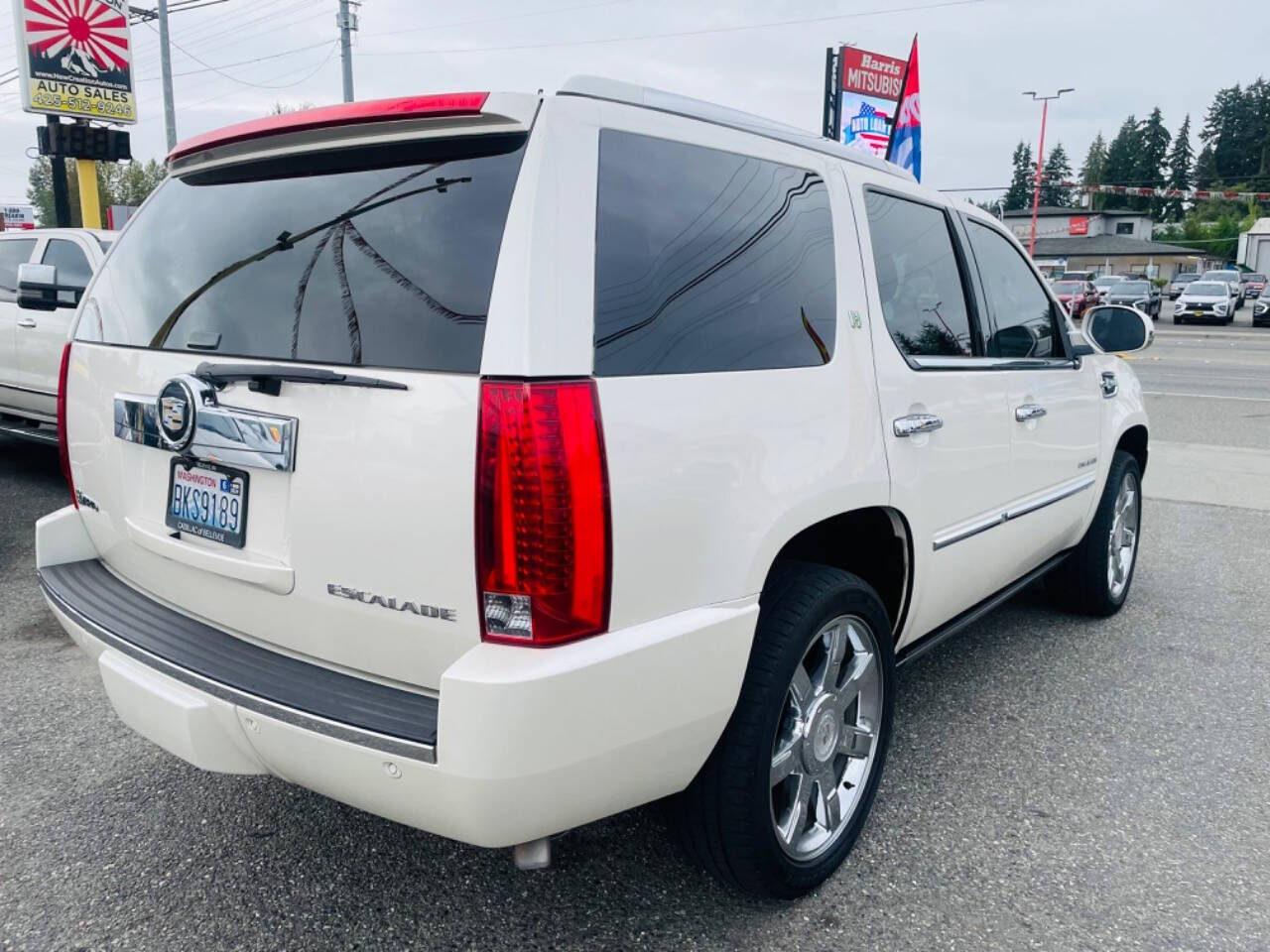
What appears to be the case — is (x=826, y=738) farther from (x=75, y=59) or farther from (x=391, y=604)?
(x=75, y=59)

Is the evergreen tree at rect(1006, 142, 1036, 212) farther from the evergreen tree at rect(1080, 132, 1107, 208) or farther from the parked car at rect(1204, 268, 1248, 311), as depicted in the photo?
the parked car at rect(1204, 268, 1248, 311)

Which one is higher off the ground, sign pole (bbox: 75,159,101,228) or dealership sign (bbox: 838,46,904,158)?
dealership sign (bbox: 838,46,904,158)

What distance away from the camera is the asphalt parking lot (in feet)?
7.91

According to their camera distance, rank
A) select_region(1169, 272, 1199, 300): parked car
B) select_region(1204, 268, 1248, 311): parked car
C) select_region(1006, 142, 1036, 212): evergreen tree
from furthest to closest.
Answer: select_region(1006, 142, 1036, 212): evergreen tree → select_region(1169, 272, 1199, 300): parked car → select_region(1204, 268, 1248, 311): parked car

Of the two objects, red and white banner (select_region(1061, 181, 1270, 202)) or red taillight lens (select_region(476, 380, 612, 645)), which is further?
red and white banner (select_region(1061, 181, 1270, 202))

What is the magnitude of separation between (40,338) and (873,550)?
6.57 meters

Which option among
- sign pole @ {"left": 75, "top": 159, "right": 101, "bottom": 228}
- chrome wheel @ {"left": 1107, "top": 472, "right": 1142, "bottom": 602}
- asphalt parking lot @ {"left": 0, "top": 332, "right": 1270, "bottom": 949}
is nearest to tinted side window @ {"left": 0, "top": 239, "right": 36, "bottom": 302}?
asphalt parking lot @ {"left": 0, "top": 332, "right": 1270, "bottom": 949}

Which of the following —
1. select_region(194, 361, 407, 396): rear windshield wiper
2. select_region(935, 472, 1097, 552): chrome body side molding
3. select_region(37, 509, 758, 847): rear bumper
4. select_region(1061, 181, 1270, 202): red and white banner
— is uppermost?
select_region(1061, 181, 1270, 202): red and white banner

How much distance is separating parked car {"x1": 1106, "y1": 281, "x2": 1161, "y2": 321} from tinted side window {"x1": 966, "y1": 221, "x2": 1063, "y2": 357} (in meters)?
34.4

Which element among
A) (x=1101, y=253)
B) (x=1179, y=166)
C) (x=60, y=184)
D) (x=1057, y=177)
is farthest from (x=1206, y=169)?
(x=60, y=184)

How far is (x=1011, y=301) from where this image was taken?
377cm

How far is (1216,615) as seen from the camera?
15.8 feet

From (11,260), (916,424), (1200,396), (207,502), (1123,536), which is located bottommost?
(1200,396)

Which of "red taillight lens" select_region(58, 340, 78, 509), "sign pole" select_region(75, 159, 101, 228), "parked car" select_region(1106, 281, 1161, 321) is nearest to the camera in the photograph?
"red taillight lens" select_region(58, 340, 78, 509)
